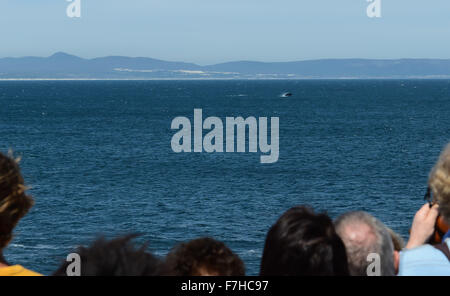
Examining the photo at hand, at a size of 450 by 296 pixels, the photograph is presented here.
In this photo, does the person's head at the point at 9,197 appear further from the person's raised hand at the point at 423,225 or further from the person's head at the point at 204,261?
the person's raised hand at the point at 423,225

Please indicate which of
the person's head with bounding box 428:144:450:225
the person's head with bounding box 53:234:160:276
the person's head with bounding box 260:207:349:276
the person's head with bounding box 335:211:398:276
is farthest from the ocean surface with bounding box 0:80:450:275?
the person's head with bounding box 53:234:160:276

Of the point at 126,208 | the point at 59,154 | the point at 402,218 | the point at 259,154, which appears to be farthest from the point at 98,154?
the point at 402,218

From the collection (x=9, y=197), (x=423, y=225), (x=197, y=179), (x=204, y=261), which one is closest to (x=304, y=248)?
(x=204, y=261)

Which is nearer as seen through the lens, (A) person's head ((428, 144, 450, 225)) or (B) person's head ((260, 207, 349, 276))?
(B) person's head ((260, 207, 349, 276))

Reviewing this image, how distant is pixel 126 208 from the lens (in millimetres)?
62938

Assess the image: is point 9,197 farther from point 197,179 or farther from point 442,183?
point 197,179

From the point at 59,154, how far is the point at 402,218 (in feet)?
184

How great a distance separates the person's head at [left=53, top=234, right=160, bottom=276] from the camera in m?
3.54

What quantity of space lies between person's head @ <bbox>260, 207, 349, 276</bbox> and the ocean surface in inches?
560

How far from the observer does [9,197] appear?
421 centimetres

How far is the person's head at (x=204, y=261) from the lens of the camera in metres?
4.16

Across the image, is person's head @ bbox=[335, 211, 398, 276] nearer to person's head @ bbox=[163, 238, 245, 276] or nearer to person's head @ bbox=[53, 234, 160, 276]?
person's head @ bbox=[163, 238, 245, 276]

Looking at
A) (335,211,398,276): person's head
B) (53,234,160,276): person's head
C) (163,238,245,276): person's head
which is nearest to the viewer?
(53,234,160,276): person's head
